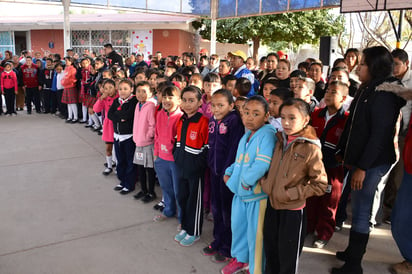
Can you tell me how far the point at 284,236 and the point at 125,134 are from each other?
8.53 ft

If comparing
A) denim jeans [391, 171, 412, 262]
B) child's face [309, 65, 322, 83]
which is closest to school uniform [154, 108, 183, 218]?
denim jeans [391, 171, 412, 262]

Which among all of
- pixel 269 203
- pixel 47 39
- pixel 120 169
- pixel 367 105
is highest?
pixel 47 39

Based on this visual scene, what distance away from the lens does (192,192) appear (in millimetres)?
3096

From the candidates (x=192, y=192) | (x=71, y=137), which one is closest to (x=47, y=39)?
(x=71, y=137)

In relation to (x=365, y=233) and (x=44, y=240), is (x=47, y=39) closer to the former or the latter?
(x=44, y=240)

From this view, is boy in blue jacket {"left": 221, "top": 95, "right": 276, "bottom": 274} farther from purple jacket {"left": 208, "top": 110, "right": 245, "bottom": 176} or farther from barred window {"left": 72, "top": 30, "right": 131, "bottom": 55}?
barred window {"left": 72, "top": 30, "right": 131, "bottom": 55}

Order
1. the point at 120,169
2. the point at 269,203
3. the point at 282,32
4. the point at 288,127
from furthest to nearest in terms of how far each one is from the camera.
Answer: the point at 282,32
the point at 120,169
the point at 269,203
the point at 288,127

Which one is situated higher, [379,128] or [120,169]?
[379,128]

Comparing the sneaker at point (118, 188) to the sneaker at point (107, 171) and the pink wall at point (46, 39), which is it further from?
the pink wall at point (46, 39)

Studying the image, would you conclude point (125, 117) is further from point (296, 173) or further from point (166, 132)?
point (296, 173)

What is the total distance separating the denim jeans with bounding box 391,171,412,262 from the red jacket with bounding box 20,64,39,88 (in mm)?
9751

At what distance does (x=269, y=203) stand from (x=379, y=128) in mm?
920

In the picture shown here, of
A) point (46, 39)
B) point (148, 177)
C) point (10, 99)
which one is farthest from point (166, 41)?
point (148, 177)

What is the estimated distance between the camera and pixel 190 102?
3.08m
